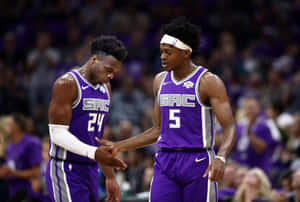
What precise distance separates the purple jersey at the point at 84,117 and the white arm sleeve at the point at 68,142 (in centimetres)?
13

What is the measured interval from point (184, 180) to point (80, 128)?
105cm

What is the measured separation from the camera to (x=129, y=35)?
44.9 feet

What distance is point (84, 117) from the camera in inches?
197

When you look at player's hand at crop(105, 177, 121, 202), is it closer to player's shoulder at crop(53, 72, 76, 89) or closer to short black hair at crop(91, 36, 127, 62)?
player's shoulder at crop(53, 72, 76, 89)

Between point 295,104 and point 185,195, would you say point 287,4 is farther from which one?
point 185,195

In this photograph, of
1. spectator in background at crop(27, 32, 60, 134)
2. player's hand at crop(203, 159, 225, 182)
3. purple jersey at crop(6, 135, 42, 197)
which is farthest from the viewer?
spectator in background at crop(27, 32, 60, 134)

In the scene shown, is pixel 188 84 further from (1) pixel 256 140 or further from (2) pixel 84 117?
(1) pixel 256 140

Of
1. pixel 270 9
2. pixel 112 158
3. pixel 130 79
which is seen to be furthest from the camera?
pixel 270 9

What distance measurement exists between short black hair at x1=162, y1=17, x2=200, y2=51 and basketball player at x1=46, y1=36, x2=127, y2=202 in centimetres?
53

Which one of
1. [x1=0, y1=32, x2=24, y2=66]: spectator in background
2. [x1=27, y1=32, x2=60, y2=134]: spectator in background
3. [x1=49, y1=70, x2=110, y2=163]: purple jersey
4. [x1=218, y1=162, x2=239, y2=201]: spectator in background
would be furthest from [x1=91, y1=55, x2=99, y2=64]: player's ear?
[x1=0, y1=32, x2=24, y2=66]: spectator in background

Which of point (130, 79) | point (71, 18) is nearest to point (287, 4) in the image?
point (130, 79)

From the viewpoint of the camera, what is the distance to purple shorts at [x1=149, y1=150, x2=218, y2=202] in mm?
4824

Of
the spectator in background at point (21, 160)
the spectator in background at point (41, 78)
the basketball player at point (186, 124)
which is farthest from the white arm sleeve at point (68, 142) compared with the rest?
the spectator in background at point (41, 78)

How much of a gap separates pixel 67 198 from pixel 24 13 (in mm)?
11759
